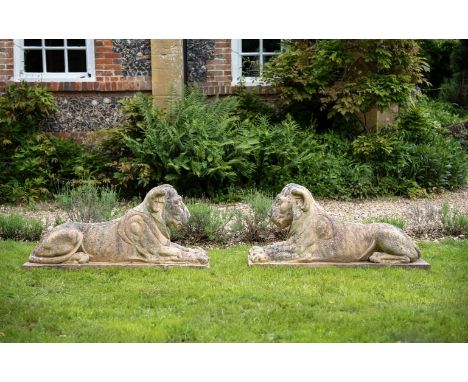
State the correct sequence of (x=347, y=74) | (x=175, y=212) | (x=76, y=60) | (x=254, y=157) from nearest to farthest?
(x=175, y=212) → (x=254, y=157) → (x=347, y=74) → (x=76, y=60)

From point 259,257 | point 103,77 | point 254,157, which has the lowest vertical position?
point 259,257

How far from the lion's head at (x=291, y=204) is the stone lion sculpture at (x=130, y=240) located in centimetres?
101

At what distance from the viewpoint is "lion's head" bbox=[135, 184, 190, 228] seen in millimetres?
8461

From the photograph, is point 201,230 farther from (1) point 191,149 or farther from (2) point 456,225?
(2) point 456,225

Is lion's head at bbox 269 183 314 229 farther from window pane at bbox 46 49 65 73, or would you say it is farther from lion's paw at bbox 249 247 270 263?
window pane at bbox 46 49 65 73

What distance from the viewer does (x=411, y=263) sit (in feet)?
27.9

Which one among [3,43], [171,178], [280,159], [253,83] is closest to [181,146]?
[171,178]

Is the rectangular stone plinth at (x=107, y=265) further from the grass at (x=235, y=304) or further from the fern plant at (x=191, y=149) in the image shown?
the fern plant at (x=191, y=149)

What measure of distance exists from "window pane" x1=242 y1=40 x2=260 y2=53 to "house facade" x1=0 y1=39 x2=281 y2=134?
0.48 feet

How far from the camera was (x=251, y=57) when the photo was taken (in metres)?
15.2

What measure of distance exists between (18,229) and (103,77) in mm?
5097

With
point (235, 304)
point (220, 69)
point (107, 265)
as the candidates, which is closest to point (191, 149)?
point (220, 69)

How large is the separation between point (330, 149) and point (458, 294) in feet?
21.6

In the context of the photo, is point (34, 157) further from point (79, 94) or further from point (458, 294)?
point (458, 294)
